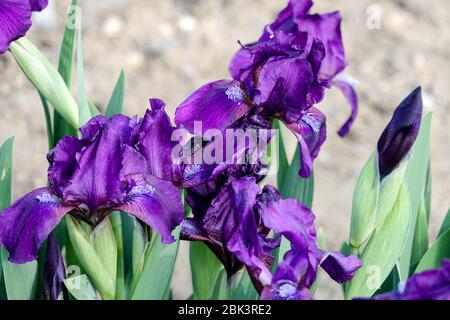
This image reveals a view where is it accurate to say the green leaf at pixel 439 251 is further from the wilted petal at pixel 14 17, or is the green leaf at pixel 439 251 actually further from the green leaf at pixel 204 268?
the wilted petal at pixel 14 17

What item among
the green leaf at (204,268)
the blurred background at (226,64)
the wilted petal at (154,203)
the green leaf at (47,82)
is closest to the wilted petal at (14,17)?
the green leaf at (47,82)

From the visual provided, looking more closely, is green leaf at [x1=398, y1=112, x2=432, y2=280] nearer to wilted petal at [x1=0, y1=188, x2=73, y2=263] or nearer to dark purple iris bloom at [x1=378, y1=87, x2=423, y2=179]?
dark purple iris bloom at [x1=378, y1=87, x2=423, y2=179]

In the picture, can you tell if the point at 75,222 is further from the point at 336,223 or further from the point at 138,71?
the point at 138,71

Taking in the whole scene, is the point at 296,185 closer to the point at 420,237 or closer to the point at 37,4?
the point at 420,237

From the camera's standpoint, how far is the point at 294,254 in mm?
893

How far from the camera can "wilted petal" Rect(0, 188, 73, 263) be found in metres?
0.92

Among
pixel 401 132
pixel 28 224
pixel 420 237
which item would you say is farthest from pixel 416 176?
pixel 28 224

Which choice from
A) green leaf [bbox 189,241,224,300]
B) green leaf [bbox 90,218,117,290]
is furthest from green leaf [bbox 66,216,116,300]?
green leaf [bbox 189,241,224,300]

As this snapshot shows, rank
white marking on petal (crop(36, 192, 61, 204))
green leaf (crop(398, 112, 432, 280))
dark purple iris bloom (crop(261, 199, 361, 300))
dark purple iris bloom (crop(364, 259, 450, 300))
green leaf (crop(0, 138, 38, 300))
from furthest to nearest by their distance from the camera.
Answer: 1. green leaf (crop(398, 112, 432, 280))
2. green leaf (crop(0, 138, 38, 300))
3. white marking on petal (crop(36, 192, 61, 204))
4. dark purple iris bloom (crop(261, 199, 361, 300))
5. dark purple iris bloom (crop(364, 259, 450, 300))

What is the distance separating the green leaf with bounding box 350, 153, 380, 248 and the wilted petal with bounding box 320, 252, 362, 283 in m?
0.14

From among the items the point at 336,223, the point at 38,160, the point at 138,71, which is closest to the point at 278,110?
the point at 336,223

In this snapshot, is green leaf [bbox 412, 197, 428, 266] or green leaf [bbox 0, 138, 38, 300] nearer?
green leaf [bbox 0, 138, 38, 300]

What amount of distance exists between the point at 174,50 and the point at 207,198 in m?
1.74

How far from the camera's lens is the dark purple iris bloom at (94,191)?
927mm
